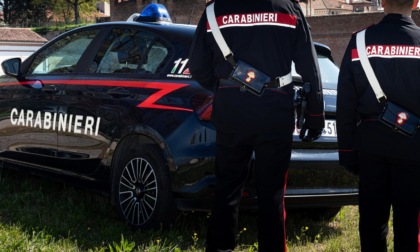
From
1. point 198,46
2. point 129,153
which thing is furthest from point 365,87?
point 129,153

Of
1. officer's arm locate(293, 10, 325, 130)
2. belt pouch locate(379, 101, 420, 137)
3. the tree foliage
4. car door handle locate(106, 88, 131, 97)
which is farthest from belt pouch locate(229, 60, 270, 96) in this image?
the tree foliage

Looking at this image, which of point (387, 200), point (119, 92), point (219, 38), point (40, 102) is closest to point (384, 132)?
point (387, 200)

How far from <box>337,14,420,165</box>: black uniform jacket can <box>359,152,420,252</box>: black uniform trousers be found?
65mm

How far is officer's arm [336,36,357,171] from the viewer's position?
127 inches

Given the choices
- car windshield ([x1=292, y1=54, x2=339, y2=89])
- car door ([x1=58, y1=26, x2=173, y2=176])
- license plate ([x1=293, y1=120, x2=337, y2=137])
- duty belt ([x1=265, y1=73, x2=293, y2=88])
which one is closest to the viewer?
duty belt ([x1=265, y1=73, x2=293, y2=88])

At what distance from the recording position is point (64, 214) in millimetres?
4820

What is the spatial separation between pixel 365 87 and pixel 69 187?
11.2ft

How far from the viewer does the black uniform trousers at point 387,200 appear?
3.11 metres

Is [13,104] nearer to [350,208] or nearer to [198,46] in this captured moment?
[198,46]

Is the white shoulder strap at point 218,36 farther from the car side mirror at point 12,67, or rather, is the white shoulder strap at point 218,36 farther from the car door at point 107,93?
the car side mirror at point 12,67

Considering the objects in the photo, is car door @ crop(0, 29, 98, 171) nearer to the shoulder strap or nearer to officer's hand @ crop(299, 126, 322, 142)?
the shoulder strap

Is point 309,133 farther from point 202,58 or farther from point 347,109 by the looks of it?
point 202,58

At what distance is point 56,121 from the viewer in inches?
202

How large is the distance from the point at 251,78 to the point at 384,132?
0.71m
